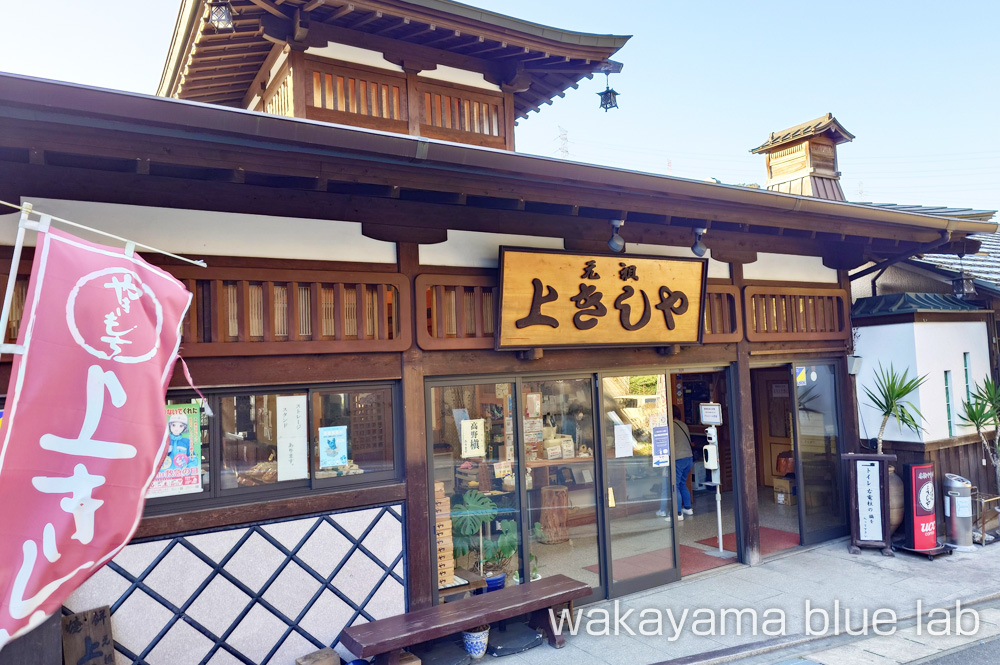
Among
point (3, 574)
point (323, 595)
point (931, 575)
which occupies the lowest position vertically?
point (931, 575)

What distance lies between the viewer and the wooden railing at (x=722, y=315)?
323 inches

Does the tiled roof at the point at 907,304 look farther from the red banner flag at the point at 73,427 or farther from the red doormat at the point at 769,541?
the red banner flag at the point at 73,427

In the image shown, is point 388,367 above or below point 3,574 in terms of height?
above

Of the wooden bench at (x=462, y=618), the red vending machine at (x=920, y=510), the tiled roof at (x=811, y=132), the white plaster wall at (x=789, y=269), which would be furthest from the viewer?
the tiled roof at (x=811, y=132)

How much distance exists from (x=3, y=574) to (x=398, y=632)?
3.14 m

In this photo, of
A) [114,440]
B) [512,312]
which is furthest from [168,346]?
[512,312]

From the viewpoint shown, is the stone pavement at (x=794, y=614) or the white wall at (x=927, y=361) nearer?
the stone pavement at (x=794, y=614)

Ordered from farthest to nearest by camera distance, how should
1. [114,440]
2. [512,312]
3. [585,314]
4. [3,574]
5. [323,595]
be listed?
[585,314]
[512,312]
[323,595]
[114,440]
[3,574]

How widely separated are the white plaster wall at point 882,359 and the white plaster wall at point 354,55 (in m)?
7.26

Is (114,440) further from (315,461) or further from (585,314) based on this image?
(585,314)

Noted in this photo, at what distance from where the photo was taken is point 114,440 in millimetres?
3154

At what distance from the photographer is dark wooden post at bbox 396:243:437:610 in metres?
6.05

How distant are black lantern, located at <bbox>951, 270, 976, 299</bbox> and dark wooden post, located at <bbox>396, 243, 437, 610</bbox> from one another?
7.86m

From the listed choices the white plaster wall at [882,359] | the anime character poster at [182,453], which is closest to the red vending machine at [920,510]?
the white plaster wall at [882,359]
